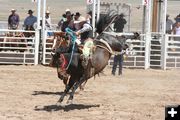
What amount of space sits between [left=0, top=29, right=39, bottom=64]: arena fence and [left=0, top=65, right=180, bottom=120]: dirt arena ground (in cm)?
131

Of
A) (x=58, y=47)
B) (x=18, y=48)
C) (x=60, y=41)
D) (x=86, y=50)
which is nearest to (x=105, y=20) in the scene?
(x=86, y=50)

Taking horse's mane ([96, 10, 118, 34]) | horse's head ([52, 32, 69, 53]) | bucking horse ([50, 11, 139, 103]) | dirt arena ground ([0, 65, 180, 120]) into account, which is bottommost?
dirt arena ground ([0, 65, 180, 120])

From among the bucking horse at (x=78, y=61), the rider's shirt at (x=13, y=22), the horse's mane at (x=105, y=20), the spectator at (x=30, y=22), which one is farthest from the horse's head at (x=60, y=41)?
the rider's shirt at (x=13, y=22)

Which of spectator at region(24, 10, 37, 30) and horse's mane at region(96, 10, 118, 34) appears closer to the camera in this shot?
horse's mane at region(96, 10, 118, 34)

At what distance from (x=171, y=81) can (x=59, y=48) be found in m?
6.19

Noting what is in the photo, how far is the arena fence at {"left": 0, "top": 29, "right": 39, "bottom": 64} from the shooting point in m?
18.9

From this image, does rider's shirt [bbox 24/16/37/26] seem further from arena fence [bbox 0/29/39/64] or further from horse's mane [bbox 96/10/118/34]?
horse's mane [bbox 96/10/118/34]

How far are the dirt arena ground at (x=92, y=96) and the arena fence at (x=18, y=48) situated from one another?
131cm

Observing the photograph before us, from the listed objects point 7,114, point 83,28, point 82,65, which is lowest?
point 7,114

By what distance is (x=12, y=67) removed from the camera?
18.1 meters

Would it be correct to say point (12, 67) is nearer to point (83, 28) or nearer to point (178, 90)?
point (178, 90)

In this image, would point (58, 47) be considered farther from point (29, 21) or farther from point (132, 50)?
point (29, 21)

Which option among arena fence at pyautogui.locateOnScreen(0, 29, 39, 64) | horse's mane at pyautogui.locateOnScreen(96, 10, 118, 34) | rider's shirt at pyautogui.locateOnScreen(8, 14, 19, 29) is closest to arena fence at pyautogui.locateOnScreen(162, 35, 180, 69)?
arena fence at pyautogui.locateOnScreen(0, 29, 39, 64)

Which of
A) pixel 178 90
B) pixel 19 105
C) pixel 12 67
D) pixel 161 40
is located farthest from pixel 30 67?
pixel 19 105
